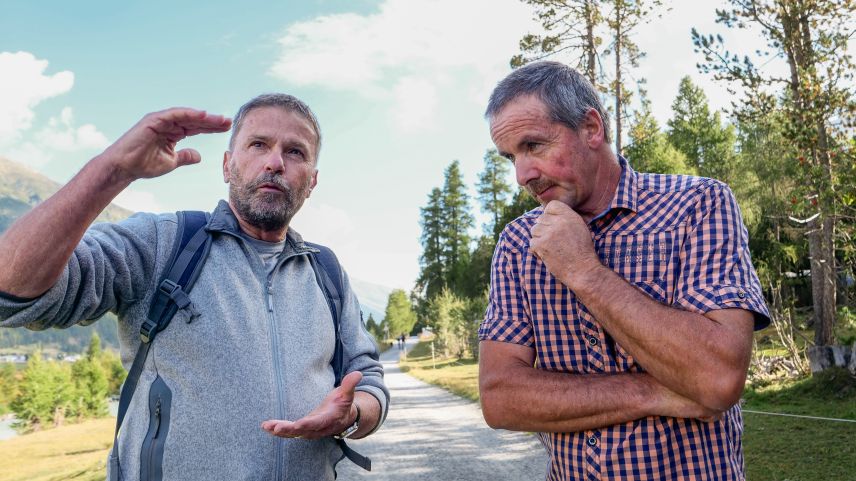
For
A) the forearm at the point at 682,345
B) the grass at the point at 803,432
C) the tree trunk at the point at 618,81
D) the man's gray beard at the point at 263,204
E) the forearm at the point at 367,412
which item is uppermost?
the tree trunk at the point at 618,81

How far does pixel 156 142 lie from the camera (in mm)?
1748

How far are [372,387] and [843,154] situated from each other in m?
7.38

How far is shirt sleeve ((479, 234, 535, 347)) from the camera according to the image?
2131 mm

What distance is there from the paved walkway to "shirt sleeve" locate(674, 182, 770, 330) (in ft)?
19.4

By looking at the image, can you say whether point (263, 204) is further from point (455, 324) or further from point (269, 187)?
point (455, 324)

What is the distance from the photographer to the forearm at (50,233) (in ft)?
5.23

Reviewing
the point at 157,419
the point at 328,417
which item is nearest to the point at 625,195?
the point at 328,417

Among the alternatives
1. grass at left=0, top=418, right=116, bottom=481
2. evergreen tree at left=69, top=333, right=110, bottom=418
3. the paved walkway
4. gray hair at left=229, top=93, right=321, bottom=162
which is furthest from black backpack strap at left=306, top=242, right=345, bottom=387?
evergreen tree at left=69, top=333, right=110, bottom=418

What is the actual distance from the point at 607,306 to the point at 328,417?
38.1 inches

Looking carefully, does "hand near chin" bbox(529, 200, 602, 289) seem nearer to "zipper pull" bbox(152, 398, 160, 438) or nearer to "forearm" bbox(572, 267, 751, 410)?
"forearm" bbox(572, 267, 751, 410)

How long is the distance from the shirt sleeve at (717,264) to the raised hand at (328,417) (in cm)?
108

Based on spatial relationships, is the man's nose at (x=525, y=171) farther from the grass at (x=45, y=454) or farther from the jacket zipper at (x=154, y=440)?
the grass at (x=45, y=454)

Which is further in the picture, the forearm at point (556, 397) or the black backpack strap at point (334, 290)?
the black backpack strap at point (334, 290)

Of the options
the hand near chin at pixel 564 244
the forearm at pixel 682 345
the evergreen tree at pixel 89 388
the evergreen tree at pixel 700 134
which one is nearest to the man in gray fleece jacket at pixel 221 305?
the hand near chin at pixel 564 244
